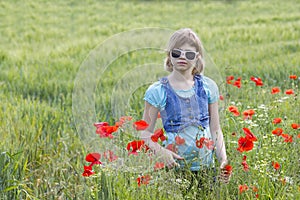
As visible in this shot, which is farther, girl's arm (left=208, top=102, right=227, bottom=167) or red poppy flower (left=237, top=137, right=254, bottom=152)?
girl's arm (left=208, top=102, right=227, bottom=167)

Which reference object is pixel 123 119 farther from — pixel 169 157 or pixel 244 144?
pixel 244 144

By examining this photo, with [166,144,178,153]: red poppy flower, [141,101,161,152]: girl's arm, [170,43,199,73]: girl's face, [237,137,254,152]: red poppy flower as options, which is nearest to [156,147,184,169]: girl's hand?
[166,144,178,153]: red poppy flower

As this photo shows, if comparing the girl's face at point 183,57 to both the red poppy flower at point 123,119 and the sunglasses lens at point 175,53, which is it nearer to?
the sunglasses lens at point 175,53

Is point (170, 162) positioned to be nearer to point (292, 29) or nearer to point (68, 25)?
point (292, 29)

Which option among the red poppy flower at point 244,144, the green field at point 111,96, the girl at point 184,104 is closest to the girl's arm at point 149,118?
the girl at point 184,104

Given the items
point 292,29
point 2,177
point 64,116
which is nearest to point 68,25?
point 292,29

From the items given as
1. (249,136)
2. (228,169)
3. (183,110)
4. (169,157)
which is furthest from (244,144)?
(183,110)

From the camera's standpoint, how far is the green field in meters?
2.78

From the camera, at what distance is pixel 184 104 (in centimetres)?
289

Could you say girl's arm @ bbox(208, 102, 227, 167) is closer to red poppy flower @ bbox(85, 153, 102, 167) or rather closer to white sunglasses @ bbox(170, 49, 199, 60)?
white sunglasses @ bbox(170, 49, 199, 60)

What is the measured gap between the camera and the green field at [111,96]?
278 centimetres

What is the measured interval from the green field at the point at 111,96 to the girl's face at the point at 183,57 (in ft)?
1.32

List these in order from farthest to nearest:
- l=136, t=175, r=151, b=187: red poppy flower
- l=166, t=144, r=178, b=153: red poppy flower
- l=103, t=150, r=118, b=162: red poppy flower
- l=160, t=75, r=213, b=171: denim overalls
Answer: l=160, t=75, r=213, b=171: denim overalls
l=166, t=144, r=178, b=153: red poppy flower
l=103, t=150, r=118, b=162: red poppy flower
l=136, t=175, r=151, b=187: red poppy flower

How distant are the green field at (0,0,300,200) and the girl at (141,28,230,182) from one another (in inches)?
6.0
